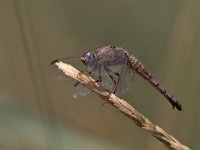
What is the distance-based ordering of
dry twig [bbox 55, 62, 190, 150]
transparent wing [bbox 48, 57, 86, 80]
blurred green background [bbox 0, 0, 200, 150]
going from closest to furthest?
1. dry twig [bbox 55, 62, 190, 150]
2. transparent wing [bbox 48, 57, 86, 80]
3. blurred green background [bbox 0, 0, 200, 150]

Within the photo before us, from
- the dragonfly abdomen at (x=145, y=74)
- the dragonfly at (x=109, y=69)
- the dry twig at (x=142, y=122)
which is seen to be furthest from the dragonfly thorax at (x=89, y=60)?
the dry twig at (x=142, y=122)

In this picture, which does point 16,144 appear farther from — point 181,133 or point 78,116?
point 181,133

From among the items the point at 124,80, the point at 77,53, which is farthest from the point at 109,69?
the point at 77,53

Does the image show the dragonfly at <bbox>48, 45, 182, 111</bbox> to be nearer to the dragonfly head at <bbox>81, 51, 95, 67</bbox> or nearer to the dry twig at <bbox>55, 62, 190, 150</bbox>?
the dragonfly head at <bbox>81, 51, 95, 67</bbox>

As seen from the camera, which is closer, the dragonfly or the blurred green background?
the dragonfly

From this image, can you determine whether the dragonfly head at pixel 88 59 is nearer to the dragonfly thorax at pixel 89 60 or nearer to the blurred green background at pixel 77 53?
the dragonfly thorax at pixel 89 60

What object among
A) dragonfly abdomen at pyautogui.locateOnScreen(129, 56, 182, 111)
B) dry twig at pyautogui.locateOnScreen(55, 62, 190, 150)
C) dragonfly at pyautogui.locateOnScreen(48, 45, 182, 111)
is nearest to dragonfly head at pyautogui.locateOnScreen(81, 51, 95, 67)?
dragonfly at pyautogui.locateOnScreen(48, 45, 182, 111)

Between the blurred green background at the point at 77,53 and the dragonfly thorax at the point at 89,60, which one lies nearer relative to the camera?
the dragonfly thorax at the point at 89,60

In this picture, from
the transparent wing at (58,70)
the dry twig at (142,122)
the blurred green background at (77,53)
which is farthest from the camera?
the blurred green background at (77,53)
